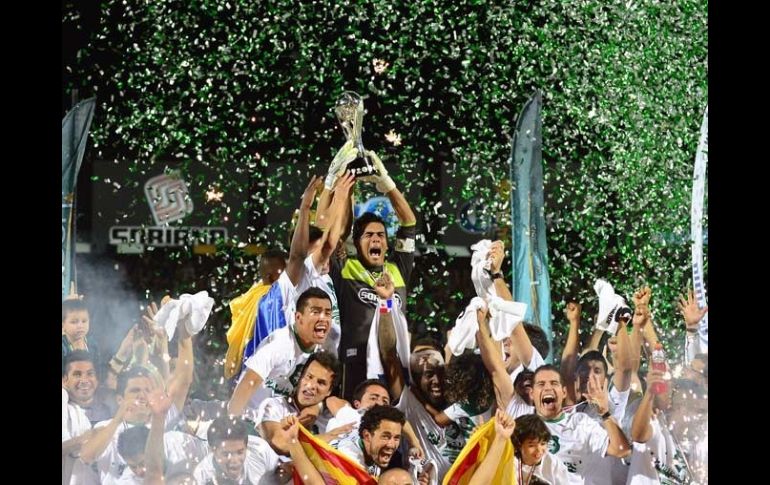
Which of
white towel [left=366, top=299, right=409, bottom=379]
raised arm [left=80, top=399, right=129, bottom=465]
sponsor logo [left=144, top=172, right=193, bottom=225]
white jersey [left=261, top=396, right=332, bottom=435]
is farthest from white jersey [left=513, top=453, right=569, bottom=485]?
sponsor logo [left=144, top=172, right=193, bottom=225]

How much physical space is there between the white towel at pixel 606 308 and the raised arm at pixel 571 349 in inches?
3.8

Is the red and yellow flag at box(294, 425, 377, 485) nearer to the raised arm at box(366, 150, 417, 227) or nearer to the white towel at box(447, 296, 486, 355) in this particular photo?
the white towel at box(447, 296, 486, 355)

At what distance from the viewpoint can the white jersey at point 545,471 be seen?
17.1 ft

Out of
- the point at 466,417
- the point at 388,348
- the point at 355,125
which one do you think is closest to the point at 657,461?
the point at 466,417

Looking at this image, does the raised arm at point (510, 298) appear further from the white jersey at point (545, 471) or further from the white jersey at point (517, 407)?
the white jersey at point (545, 471)

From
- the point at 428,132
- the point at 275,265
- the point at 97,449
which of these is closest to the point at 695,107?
the point at 428,132

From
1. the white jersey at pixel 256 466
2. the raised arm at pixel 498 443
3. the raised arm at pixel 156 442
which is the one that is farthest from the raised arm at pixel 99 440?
the raised arm at pixel 498 443

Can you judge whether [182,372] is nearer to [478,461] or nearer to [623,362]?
[478,461]

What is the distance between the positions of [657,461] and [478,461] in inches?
30.6

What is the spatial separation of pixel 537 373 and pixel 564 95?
3.76 feet

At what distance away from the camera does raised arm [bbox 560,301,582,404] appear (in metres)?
5.29

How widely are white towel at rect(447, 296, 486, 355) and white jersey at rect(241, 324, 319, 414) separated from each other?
1.84 ft

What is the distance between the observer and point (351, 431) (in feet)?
16.8

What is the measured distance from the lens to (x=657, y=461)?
5.36 m
